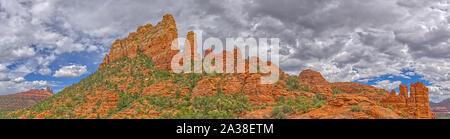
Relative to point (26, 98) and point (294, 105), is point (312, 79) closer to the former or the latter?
point (294, 105)

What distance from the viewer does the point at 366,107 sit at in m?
22.8

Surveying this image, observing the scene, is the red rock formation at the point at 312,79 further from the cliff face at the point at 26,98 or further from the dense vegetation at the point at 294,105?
the cliff face at the point at 26,98

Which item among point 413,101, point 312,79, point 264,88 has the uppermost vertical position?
point 312,79

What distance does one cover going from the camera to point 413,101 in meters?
43.9

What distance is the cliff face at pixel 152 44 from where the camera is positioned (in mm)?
66881

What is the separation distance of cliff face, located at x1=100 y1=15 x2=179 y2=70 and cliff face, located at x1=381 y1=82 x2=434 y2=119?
51065mm

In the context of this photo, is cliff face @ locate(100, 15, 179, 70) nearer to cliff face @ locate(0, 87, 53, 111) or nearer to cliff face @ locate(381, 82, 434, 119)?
cliff face @ locate(381, 82, 434, 119)

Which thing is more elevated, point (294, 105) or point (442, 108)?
point (294, 105)

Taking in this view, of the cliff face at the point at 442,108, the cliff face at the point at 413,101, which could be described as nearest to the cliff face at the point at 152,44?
the cliff face at the point at 413,101

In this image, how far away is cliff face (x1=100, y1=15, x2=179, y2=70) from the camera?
66.9 meters

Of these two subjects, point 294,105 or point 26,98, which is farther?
point 26,98

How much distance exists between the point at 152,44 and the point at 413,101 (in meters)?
66.6

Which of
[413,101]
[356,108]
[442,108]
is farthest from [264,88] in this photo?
[442,108]
